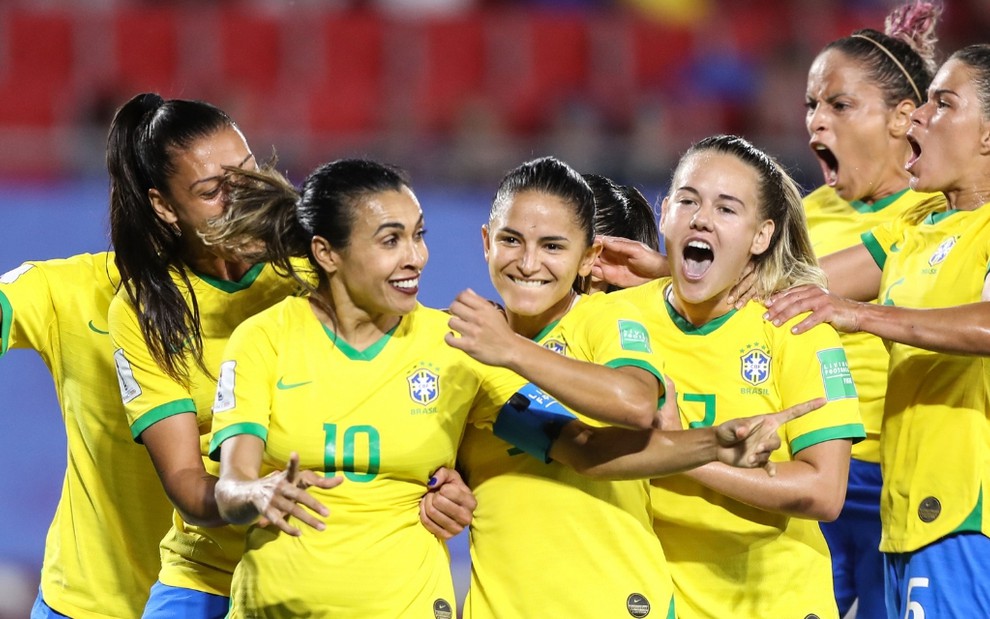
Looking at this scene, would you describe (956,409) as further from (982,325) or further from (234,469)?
(234,469)

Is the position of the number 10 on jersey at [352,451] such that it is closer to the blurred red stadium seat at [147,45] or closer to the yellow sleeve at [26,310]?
the yellow sleeve at [26,310]

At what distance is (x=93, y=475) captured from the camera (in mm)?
4113

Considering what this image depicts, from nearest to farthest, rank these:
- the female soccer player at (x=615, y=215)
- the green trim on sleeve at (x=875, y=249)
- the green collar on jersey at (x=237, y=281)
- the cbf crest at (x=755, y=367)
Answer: the cbf crest at (x=755, y=367) → the green collar on jersey at (x=237, y=281) → the female soccer player at (x=615, y=215) → the green trim on sleeve at (x=875, y=249)

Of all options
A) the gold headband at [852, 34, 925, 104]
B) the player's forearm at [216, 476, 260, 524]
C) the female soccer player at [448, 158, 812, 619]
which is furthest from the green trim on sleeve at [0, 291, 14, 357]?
the gold headband at [852, 34, 925, 104]

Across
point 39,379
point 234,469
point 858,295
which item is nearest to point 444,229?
point 39,379

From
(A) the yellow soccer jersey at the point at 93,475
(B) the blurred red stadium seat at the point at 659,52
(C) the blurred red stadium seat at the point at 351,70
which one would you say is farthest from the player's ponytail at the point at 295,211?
(B) the blurred red stadium seat at the point at 659,52

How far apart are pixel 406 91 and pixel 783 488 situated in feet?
23.6

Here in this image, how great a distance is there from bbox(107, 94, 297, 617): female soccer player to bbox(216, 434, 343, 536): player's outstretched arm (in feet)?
1.38

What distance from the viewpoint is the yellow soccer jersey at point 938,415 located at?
3918 millimetres

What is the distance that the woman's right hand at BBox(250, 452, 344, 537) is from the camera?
2.98 m

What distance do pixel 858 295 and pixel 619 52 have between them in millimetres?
6311

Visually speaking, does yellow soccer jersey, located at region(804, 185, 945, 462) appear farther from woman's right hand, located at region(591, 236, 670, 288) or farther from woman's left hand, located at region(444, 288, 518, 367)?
woman's left hand, located at region(444, 288, 518, 367)

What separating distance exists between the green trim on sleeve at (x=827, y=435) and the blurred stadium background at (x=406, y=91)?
4922 millimetres

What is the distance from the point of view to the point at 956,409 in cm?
397
